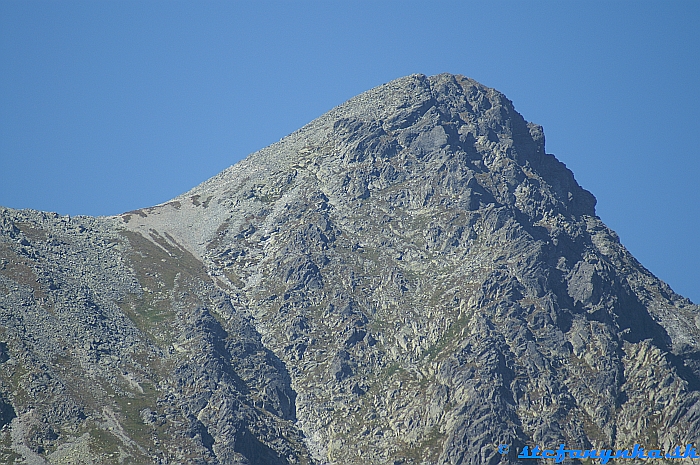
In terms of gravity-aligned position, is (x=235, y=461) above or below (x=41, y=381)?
below

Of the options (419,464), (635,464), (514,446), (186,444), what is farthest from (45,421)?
(635,464)

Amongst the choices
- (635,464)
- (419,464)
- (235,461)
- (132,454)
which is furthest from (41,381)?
(635,464)

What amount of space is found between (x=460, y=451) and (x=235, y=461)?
39.3m

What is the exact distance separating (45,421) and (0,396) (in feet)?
29.9

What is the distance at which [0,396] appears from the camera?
19250cm

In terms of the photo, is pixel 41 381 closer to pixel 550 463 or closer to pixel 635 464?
pixel 550 463

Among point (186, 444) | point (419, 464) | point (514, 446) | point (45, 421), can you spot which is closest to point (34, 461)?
point (45, 421)

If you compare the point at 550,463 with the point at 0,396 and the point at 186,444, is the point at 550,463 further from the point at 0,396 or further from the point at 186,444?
the point at 0,396

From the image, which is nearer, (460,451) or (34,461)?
(34,461)

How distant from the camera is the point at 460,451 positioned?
19938 centimetres

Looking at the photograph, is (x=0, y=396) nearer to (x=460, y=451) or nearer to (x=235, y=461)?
(x=235, y=461)

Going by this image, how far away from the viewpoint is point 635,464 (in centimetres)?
19988

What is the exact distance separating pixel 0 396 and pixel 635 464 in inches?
4347

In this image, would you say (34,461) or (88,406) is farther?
(88,406)
